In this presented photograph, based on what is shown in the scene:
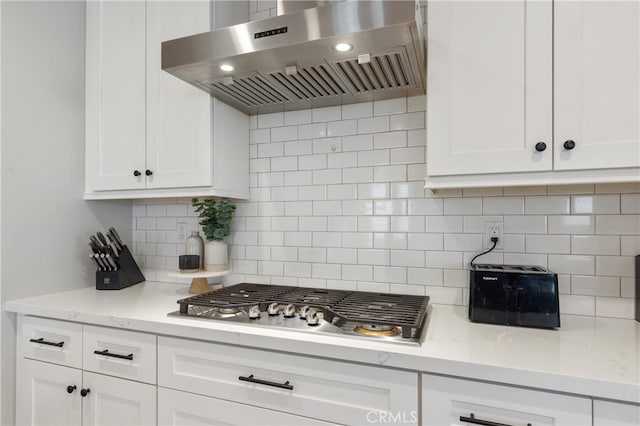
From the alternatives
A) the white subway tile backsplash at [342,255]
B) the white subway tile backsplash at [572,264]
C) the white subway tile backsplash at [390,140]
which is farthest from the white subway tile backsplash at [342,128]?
the white subway tile backsplash at [572,264]

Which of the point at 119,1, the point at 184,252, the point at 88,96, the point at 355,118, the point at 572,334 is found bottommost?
the point at 572,334

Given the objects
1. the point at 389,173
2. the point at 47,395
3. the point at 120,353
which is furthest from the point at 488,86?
the point at 47,395

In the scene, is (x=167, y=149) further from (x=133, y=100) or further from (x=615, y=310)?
(x=615, y=310)

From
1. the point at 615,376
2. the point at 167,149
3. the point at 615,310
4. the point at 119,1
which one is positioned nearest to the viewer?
the point at 615,376

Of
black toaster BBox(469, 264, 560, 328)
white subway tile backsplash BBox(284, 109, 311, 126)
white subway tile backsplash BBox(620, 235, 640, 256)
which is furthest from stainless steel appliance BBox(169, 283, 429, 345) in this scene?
white subway tile backsplash BBox(284, 109, 311, 126)

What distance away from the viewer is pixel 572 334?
45.5 inches

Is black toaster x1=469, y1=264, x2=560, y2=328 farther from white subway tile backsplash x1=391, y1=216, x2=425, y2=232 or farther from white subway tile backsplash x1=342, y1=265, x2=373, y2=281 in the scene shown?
white subway tile backsplash x1=342, y1=265, x2=373, y2=281

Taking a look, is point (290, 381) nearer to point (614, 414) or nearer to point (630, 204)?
point (614, 414)

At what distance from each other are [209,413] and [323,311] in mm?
515

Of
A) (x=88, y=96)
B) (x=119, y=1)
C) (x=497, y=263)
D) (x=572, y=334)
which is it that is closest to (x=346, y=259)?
(x=497, y=263)

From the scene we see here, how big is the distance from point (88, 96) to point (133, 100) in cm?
34

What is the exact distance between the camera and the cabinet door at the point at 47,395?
57.9 inches

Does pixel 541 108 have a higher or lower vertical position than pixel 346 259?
higher

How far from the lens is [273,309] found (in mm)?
1323
